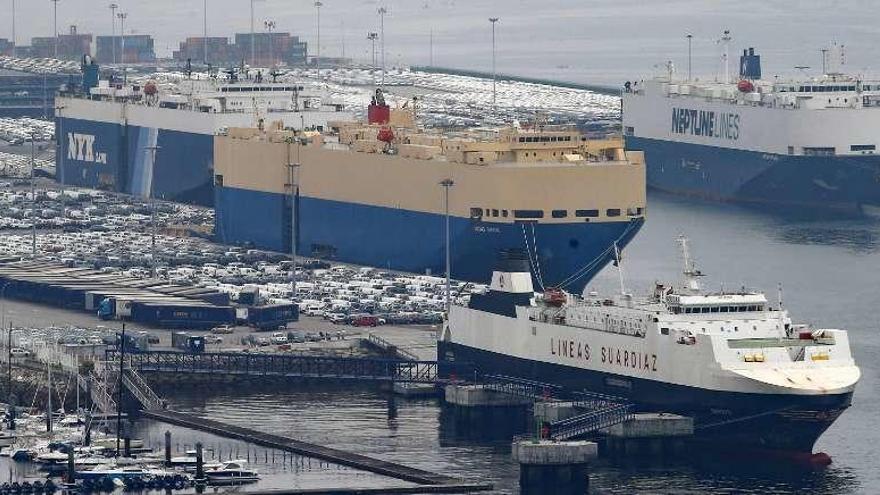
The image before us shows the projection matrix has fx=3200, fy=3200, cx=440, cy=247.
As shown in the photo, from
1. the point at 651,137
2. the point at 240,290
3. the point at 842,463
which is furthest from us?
the point at 651,137

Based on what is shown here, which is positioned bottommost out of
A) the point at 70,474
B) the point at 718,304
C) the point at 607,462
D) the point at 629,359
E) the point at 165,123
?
the point at 607,462

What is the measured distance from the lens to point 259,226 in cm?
11544

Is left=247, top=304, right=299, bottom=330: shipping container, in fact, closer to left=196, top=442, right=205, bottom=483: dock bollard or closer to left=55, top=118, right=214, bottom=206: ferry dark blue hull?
left=196, top=442, right=205, bottom=483: dock bollard

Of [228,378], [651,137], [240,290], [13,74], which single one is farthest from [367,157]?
[13,74]

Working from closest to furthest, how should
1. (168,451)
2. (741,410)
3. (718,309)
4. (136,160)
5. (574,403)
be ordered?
(168,451) < (741,410) < (718,309) < (574,403) < (136,160)

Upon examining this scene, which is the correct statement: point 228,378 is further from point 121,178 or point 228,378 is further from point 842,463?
point 121,178

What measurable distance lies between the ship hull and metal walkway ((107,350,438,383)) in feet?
23.6

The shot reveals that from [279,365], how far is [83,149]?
64353 millimetres

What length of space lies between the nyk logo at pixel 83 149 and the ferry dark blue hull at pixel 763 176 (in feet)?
94.0

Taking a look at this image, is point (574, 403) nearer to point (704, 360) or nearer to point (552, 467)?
point (704, 360)

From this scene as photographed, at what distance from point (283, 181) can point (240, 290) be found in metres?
18.0

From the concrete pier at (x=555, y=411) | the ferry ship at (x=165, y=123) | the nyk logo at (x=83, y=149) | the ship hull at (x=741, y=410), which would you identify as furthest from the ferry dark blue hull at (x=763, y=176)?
the ship hull at (x=741, y=410)

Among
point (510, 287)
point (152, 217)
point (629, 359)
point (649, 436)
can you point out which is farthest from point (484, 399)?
point (152, 217)

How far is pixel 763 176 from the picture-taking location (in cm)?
14550
